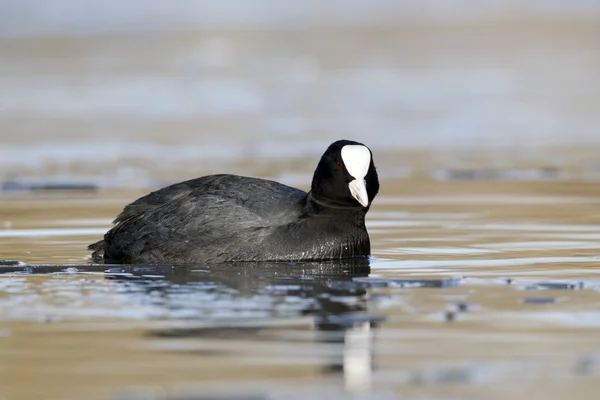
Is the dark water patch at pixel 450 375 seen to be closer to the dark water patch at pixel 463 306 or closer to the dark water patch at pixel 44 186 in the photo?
the dark water patch at pixel 463 306

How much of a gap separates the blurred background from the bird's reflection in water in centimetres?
473

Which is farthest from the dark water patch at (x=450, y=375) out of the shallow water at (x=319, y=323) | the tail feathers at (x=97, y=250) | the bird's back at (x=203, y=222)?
the tail feathers at (x=97, y=250)

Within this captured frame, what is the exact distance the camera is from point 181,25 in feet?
101

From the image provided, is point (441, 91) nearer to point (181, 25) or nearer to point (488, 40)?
point (488, 40)

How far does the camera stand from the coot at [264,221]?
272 inches

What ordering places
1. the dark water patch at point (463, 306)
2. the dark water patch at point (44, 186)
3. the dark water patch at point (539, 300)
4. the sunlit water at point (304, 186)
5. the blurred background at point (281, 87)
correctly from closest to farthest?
the sunlit water at point (304, 186) < the dark water patch at point (463, 306) < the dark water patch at point (539, 300) < the dark water patch at point (44, 186) < the blurred background at point (281, 87)

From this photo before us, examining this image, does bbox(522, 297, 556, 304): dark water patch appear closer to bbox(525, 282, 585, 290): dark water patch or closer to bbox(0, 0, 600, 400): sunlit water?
bbox(0, 0, 600, 400): sunlit water

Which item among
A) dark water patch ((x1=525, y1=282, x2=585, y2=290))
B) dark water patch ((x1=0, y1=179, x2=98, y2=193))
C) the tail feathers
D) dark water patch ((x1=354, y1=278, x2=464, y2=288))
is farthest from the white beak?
dark water patch ((x1=0, y1=179, x2=98, y2=193))

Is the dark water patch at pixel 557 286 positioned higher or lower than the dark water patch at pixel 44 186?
lower

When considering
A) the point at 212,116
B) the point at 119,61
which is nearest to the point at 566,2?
the point at 119,61

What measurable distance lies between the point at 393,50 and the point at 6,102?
914cm

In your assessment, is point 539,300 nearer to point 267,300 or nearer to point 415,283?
point 415,283

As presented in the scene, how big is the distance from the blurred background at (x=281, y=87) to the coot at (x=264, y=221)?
3986mm

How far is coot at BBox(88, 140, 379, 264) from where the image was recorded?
690 cm
